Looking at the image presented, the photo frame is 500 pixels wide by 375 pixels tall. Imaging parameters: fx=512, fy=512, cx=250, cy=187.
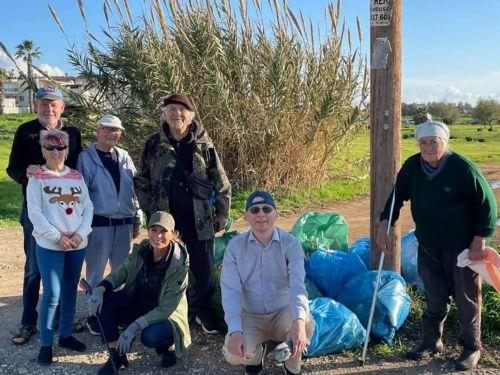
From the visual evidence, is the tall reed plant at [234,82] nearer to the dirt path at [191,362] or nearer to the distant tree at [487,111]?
the dirt path at [191,362]

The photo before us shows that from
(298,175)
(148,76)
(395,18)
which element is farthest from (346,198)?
(395,18)

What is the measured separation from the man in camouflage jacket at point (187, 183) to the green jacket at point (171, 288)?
1.08ft

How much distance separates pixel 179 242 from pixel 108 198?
2.39 feet

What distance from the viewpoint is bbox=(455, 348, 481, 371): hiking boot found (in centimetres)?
346

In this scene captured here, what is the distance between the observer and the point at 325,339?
12.1 feet

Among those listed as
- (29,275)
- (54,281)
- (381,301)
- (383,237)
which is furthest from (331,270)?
(29,275)

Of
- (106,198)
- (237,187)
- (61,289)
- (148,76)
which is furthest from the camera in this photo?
(237,187)

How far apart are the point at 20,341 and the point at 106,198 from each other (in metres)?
1.28

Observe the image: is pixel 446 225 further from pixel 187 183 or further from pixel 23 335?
pixel 23 335

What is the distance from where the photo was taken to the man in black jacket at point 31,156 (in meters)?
3.86

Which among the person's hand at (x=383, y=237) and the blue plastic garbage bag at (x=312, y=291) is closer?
the person's hand at (x=383, y=237)

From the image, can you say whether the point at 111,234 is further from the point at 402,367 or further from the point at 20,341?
the point at 402,367

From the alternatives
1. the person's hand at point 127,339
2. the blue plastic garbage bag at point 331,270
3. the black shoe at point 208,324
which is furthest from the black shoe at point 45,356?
the blue plastic garbage bag at point 331,270

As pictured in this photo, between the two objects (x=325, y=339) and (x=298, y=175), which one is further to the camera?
(x=298, y=175)
